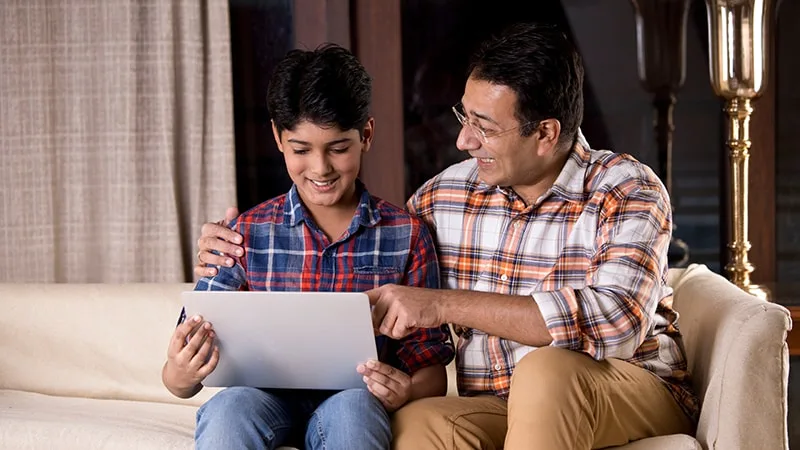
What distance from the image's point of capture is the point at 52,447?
2.12 meters

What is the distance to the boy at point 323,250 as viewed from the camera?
179 cm

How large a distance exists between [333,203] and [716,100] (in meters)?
1.59

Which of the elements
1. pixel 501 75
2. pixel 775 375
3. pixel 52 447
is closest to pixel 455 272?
pixel 501 75

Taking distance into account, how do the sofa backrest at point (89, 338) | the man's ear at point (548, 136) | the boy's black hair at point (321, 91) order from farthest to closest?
1. the sofa backrest at point (89, 338)
2. the man's ear at point (548, 136)
3. the boy's black hair at point (321, 91)

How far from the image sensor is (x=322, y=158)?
1871 mm

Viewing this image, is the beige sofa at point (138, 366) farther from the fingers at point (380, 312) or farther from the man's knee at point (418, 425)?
the fingers at point (380, 312)

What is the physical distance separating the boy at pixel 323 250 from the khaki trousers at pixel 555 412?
8 centimetres

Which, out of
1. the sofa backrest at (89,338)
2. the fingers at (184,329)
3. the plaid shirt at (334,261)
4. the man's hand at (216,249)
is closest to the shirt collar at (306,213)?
the plaid shirt at (334,261)

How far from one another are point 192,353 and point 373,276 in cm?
38

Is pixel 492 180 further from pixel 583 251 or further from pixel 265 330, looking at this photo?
pixel 265 330

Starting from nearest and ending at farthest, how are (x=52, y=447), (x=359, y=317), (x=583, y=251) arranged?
(x=359, y=317), (x=583, y=251), (x=52, y=447)

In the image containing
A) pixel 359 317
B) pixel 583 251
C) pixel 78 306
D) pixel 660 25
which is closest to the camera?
pixel 359 317

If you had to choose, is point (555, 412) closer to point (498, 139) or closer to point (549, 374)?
point (549, 374)

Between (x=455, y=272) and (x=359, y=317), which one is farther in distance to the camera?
(x=455, y=272)
